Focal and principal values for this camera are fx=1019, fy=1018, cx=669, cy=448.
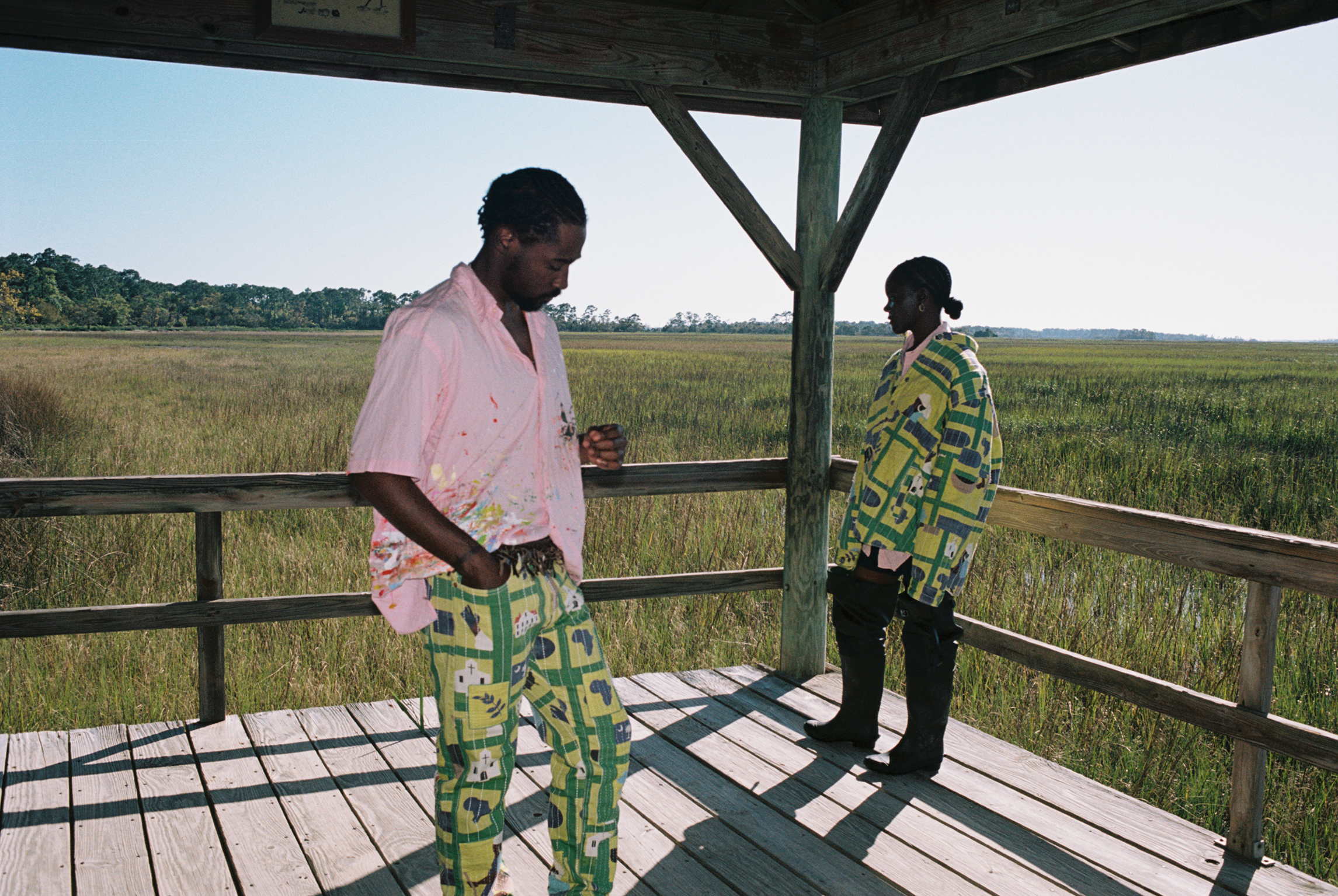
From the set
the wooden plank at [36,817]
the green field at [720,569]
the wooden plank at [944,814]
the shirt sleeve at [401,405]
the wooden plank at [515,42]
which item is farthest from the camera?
the green field at [720,569]

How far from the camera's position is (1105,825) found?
2.92 meters

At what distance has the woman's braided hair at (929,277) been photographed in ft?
10.2

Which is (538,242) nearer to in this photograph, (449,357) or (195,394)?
(449,357)

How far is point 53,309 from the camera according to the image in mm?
61938

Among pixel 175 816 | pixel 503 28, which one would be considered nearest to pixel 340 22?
pixel 503 28

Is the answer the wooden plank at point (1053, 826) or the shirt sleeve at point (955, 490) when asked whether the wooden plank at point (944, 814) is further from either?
the shirt sleeve at point (955, 490)

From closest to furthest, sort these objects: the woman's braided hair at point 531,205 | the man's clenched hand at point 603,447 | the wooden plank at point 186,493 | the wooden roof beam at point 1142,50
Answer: the woman's braided hair at point 531,205, the man's clenched hand at point 603,447, the wooden roof beam at point 1142,50, the wooden plank at point 186,493

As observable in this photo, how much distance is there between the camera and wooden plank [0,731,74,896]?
2.52m

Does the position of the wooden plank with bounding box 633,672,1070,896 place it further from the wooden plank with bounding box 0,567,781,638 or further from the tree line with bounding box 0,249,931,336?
the tree line with bounding box 0,249,931,336

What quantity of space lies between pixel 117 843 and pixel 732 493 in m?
6.08

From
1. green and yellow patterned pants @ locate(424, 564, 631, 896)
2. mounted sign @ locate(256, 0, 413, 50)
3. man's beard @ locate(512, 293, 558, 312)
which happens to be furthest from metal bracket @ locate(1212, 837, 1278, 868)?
mounted sign @ locate(256, 0, 413, 50)

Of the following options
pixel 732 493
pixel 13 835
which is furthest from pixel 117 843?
pixel 732 493

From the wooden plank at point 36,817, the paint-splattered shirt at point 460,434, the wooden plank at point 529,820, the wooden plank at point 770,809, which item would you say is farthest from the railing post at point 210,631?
the paint-splattered shirt at point 460,434

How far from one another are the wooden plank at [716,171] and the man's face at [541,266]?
6.77 ft
